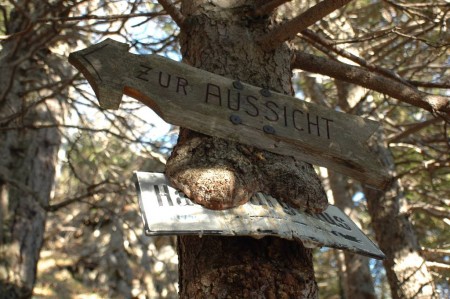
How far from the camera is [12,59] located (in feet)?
15.1

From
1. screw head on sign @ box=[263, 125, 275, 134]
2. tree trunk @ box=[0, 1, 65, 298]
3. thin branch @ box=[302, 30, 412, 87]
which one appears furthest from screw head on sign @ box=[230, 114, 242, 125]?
tree trunk @ box=[0, 1, 65, 298]

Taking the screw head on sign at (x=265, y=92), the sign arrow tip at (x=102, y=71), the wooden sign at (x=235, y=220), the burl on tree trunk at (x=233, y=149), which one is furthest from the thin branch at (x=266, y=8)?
the wooden sign at (x=235, y=220)

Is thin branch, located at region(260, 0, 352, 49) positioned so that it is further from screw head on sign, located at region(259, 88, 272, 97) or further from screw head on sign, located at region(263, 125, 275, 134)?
screw head on sign, located at region(263, 125, 275, 134)

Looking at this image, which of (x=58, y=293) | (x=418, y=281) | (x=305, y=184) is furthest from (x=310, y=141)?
(x=58, y=293)

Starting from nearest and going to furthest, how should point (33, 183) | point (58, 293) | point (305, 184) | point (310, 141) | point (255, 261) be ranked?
1. point (255, 261)
2. point (305, 184)
3. point (310, 141)
4. point (33, 183)
5. point (58, 293)

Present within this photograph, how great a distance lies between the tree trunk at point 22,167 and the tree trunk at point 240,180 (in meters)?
2.46

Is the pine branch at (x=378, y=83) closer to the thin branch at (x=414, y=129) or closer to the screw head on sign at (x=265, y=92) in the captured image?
the screw head on sign at (x=265, y=92)

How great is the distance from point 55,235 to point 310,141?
32.3 ft

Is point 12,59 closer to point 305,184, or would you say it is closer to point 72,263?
point 305,184

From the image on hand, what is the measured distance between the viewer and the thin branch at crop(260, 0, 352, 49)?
201 cm

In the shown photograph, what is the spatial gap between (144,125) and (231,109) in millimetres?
4933

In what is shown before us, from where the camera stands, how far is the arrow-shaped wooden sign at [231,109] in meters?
1.79

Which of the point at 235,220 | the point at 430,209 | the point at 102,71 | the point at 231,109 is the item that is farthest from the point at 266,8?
the point at 430,209

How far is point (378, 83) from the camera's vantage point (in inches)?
90.7
